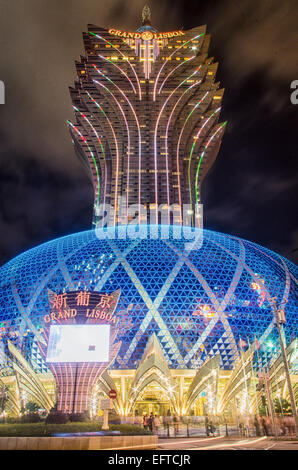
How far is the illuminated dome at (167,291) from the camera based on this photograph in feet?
157

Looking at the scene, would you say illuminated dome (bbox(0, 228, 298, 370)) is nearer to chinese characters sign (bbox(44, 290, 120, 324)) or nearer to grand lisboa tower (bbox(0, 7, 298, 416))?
grand lisboa tower (bbox(0, 7, 298, 416))

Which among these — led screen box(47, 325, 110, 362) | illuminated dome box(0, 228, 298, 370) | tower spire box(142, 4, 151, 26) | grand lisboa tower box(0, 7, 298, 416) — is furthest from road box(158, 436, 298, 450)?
tower spire box(142, 4, 151, 26)

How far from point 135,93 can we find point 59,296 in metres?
108

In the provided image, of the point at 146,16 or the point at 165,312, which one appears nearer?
the point at 165,312

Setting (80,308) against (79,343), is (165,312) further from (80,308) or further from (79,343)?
(79,343)

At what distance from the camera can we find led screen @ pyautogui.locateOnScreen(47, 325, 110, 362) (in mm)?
30312

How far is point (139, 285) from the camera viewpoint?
169 ft

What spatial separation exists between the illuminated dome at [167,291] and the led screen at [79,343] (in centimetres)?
1690

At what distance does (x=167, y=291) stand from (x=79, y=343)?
22147 millimetres

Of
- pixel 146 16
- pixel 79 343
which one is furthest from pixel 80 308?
pixel 146 16

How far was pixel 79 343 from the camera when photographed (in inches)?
1195

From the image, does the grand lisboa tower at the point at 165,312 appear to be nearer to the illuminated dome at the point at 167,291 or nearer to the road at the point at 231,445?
the illuminated dome at the point at 167,291

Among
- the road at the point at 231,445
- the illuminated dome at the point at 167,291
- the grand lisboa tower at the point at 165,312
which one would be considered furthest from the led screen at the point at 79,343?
the illuminated dome at the point at 167,291

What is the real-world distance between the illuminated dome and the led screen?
55.5 ft
